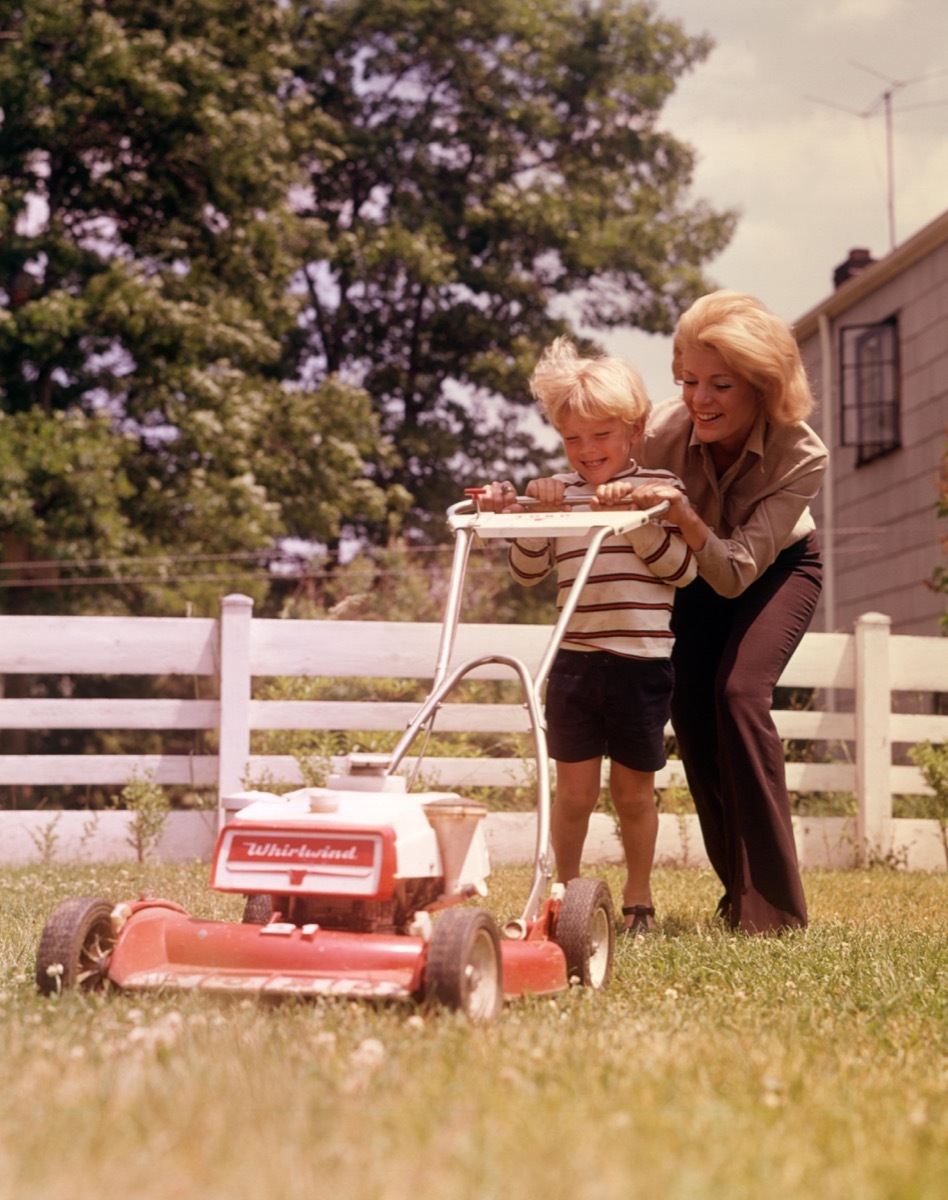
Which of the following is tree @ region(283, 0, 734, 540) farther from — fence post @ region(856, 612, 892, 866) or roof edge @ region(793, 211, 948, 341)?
fence post @ region(856, 612, 892, 866)

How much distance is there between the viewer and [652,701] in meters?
4.63

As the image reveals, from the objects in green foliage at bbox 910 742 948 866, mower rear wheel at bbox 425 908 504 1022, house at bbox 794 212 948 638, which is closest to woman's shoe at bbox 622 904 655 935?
mower rear wheel at bbox 425 908 504 1022

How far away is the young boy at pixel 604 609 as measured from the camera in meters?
4.46

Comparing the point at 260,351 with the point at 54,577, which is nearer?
the point at 54,577

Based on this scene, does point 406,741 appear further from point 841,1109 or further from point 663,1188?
point 663,1188

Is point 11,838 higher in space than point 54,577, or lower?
lower

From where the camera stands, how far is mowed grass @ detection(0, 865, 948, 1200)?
187cm

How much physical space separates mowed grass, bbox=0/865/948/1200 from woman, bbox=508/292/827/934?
78 centimetres

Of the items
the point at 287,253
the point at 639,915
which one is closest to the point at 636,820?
the point at 639,915

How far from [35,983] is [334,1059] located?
47.8 inches

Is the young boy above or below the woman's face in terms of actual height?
below

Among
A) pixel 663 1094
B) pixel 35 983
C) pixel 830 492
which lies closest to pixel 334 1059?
pixel 663 1094

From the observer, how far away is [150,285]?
50.0ft

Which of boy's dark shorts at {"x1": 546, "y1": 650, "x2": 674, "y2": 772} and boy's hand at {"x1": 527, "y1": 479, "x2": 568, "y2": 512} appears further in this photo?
boy's dark shorts at {"x1": 546, "y1": 650, "x2": 674, "y2": 772}
